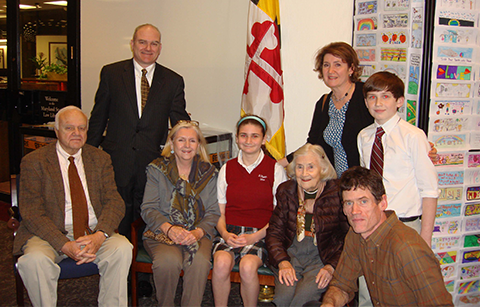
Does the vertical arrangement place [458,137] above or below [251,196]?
above

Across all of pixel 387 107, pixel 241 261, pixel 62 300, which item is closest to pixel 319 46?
pixel 387 107

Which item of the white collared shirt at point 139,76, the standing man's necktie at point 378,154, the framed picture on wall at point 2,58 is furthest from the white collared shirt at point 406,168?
the framed picture on wall at point 2,58

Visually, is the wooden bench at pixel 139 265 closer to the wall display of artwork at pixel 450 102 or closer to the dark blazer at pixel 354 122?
the dark blazer at pixel 354 122

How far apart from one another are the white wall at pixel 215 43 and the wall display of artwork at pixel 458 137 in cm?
95

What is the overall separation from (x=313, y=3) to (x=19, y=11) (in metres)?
4.04

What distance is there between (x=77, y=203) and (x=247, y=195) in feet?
3.62

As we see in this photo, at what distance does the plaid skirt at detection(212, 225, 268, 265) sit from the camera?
2.50m

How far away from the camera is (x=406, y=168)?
2.11 metres

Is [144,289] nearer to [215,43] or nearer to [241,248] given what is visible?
[241,248]

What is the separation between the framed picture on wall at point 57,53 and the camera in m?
5.26

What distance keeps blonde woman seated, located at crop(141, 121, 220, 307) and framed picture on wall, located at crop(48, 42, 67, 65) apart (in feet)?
10.8

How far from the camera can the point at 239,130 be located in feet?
8.88

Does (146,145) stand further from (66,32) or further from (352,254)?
(66,32)

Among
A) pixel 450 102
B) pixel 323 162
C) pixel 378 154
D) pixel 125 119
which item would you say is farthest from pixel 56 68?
pixel 450 102
